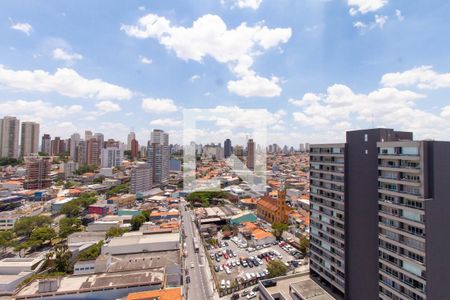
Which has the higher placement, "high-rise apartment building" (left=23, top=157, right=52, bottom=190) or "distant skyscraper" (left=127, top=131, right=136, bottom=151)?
"distant skyscraper" (left=127, top=131, right=136, bottom=151)

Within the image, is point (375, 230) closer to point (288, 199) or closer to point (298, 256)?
point (298, 256)

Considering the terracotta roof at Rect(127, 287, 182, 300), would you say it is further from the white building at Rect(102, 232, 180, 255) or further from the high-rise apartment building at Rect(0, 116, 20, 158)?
the high-rise apartment building at Rect(0, 116, 20, 158)

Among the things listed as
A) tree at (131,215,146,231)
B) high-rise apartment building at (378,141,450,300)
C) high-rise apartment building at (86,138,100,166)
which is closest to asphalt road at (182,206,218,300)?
tree at (131,215,146,231)

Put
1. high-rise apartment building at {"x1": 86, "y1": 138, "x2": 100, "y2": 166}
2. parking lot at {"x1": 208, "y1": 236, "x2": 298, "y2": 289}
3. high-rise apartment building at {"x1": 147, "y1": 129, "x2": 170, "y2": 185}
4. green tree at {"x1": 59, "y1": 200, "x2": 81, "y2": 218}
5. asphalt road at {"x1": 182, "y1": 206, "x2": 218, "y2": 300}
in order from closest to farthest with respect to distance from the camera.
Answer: asphalt road at {"x1": 182, "y1": 206, "x2": 218, "y2": 300}
parking lot at {"x1": 208, "y1": 236, "x2": 298, "y2": 289}
green tree at {"x1": 59, "y1": 200, "x2": 81, "y2": 218}
high-rise apartment building at {"x1": 147, "y1": 129, "x2": 170, "y2": 185}
high-rise apartment building at {"x1": 86, "y1": 138, "x2": 100, "y2": 166}

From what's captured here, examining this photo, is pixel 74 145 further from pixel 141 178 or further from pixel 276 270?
pixel 276 270

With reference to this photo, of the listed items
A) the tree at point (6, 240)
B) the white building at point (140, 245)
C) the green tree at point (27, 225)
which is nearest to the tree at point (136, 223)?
the white building at point (140, 245)

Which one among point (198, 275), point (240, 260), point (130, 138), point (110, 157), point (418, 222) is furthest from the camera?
point (130, 138)

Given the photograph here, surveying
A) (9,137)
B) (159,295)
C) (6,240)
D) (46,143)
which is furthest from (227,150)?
(46,143)
